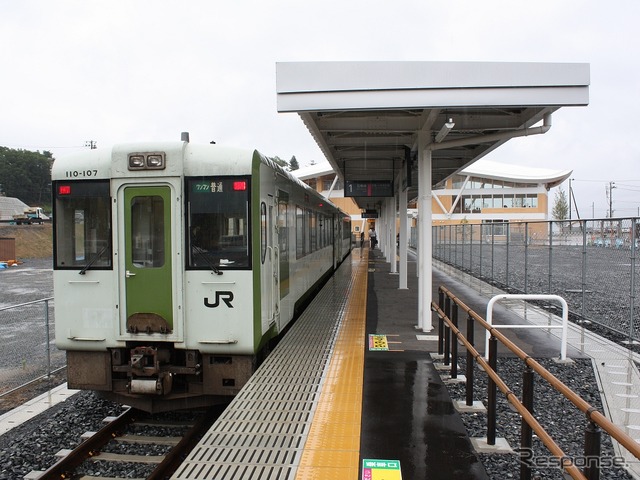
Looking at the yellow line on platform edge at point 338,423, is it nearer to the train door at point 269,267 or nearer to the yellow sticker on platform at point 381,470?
the yellow sticker on platform at point 381,470

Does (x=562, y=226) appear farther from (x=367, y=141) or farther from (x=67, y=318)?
(x=67, y=318)

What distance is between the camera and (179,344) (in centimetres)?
518

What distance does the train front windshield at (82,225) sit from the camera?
17.4ft

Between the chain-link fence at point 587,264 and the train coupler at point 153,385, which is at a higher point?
the chain-link fence at point 587,264

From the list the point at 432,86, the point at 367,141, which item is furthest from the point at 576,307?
the point at 432,86

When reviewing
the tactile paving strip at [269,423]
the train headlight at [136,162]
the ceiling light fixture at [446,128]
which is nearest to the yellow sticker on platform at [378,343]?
the tactile paving strip at [269,423]

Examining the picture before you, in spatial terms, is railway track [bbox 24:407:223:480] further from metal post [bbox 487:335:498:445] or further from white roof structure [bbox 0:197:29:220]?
white roof structure [bbox 0:197:29:220]

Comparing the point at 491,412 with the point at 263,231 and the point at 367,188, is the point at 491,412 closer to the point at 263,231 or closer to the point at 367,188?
the point at 263,231

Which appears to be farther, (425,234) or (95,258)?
(425,234)

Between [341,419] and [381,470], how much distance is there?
79 centimetres

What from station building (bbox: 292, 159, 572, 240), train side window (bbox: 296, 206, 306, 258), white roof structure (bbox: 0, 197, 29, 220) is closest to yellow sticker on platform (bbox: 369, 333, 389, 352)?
train side window (bbox: 296, 206, 306, 258)

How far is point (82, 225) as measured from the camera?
542cm

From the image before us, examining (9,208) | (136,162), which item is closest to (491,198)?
(136,162)

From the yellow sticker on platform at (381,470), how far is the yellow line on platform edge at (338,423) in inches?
3.3
